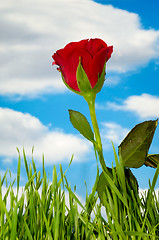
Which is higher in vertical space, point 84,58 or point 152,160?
point 84,58

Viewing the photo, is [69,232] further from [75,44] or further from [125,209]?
[75,44]

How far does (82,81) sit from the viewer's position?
50cm

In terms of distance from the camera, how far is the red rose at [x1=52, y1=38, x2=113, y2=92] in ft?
1.64

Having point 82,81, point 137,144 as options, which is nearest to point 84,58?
point 82,81

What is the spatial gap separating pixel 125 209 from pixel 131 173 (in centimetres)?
5

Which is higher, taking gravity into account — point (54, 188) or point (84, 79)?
point (84, 79)

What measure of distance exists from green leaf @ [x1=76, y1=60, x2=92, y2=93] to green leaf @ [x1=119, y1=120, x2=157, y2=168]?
9 centimetres

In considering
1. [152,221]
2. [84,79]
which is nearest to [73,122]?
[84,79]

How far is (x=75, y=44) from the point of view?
509 mm

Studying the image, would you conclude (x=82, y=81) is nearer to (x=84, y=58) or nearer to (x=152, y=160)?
(x=84, y=58)

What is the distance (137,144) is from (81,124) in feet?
0.28

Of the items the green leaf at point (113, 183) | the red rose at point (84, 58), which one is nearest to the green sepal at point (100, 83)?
the red rose at point (84, 58)

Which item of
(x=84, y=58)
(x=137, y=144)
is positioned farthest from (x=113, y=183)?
(x=84, y=58)

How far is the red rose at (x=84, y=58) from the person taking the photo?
1.64 ft
